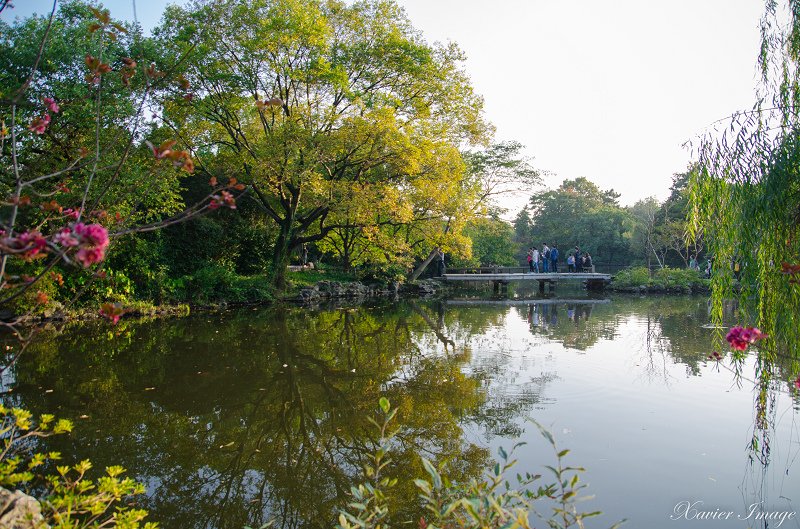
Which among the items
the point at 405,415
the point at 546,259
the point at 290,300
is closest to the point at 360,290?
the point at 290,300

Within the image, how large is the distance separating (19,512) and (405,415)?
137 inches

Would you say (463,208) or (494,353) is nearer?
(494,353)

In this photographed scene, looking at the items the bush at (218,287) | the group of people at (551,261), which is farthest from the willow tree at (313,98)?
the group of people at (551,261)

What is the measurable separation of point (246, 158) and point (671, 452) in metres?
15.2

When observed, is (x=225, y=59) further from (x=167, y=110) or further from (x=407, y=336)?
(x=407, y=336)

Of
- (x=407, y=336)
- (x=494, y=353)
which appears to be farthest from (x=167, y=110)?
(x=494, y=353)

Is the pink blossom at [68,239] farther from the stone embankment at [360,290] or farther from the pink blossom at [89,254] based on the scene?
the stone embankment at [360,290]

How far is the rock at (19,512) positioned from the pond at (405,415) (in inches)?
36.8

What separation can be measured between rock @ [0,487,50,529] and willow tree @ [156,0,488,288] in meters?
12.5

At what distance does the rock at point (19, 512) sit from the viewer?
7.55 feet

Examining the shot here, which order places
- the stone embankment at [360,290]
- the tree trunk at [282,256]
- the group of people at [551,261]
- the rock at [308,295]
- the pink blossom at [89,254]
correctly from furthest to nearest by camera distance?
the group of people at [551,261]
the stone embankment at [360,290]
the rock at [308,295]
the tree trunk at [282,256]
the pink blossom at [89,254]

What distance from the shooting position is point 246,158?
16.9 m

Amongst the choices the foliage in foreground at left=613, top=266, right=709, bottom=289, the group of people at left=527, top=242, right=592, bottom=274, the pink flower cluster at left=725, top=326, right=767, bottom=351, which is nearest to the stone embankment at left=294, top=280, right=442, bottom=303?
the group of people at left=527, top=242, right=592, bottom=274

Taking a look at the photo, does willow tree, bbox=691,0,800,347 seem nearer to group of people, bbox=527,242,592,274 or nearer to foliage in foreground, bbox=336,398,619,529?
foliage in foreground, bbox=336,398,619,529
